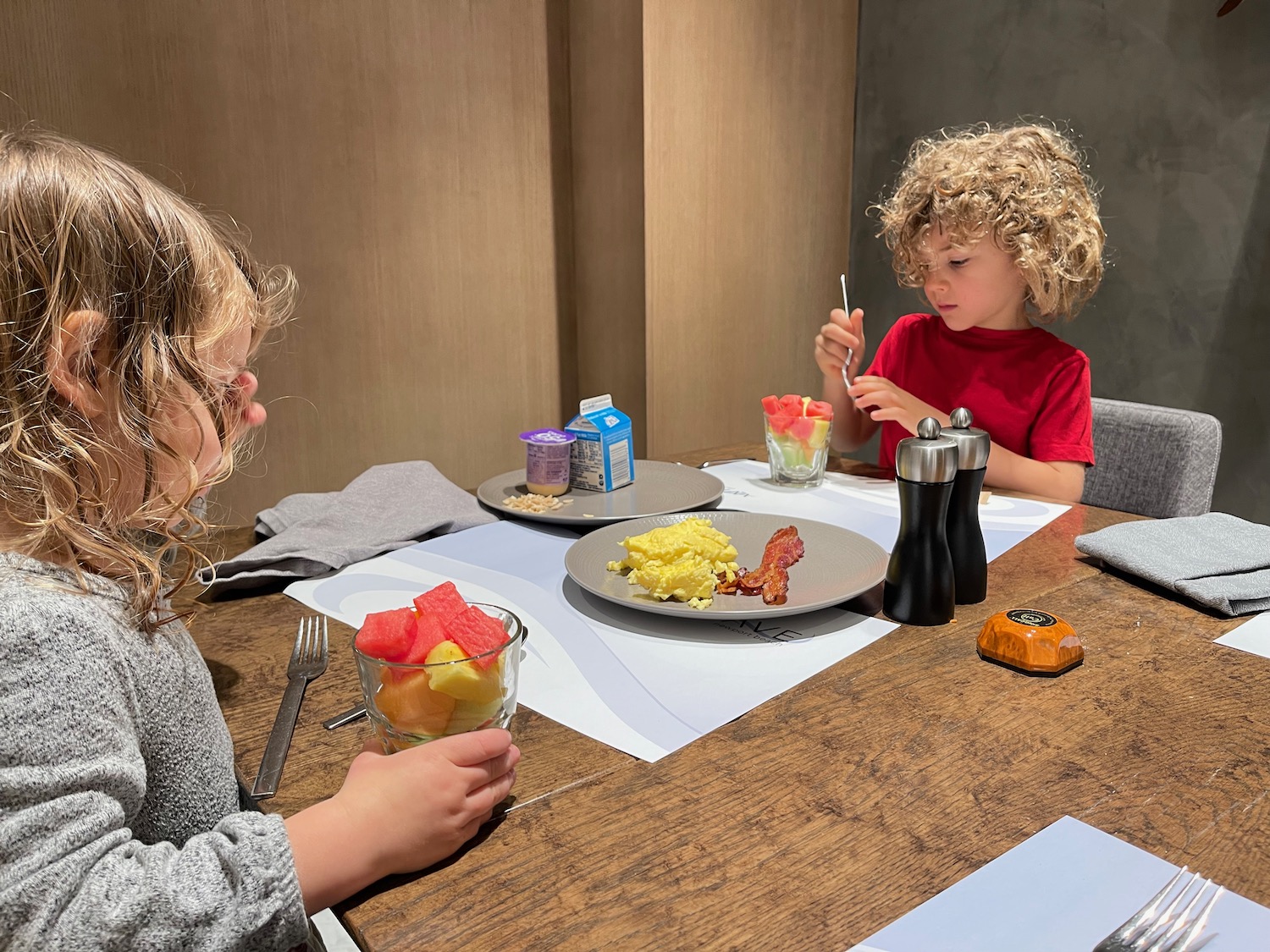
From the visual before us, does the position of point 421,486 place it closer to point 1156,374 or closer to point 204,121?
point 204,121

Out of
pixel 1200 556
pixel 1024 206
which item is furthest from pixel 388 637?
pixel 1024 206

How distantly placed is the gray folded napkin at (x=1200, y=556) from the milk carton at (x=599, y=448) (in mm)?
661

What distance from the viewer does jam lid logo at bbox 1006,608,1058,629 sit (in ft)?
2.61

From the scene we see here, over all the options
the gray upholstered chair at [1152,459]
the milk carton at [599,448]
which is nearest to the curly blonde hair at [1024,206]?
the gray upholstered chair at [1152,459]

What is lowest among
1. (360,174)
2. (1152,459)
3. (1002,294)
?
(1152,459)

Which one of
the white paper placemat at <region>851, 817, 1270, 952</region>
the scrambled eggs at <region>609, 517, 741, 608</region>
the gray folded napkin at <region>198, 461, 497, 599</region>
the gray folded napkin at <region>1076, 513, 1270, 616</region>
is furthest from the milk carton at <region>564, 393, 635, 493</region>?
the white paper placemat at <region>851, 817, 1270, 952</region>

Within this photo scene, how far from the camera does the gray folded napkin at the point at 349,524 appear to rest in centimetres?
105

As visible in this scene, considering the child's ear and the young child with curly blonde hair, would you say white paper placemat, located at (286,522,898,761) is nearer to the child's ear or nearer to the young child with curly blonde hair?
the young child with curly blonde hair

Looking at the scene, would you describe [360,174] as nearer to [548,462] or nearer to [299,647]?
[548,462]

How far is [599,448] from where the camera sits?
54.3 inches

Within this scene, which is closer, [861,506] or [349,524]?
[349,524]

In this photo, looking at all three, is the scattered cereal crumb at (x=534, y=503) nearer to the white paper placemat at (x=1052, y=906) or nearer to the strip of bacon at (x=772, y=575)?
the strip of bacon at (x=772, y=575)

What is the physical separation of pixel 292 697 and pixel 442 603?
0.75ft

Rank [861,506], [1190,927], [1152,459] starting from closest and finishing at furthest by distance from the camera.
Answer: [1190,927] → [861,506] → [1152,459]
